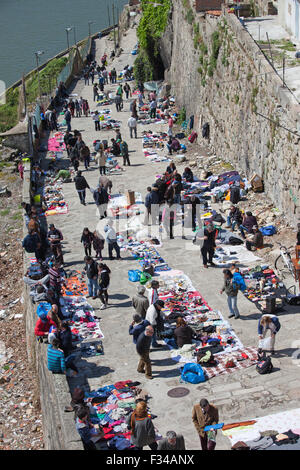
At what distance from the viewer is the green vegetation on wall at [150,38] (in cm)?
3681

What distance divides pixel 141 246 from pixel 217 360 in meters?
6.54

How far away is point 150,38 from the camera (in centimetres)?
3869

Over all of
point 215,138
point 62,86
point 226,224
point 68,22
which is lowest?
point 226,224

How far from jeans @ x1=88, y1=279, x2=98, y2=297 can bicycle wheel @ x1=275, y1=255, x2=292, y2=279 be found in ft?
13.7

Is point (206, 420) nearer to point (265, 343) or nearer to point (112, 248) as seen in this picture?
point (265, 343)

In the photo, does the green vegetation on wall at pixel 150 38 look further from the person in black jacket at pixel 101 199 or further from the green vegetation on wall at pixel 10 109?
the person in black jacket at pixel 101 199

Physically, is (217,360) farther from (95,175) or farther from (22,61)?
(22,61)

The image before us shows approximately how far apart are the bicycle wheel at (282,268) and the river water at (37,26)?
5320cm

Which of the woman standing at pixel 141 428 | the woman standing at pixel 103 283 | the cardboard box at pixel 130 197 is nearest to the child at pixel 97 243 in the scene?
the woman standing at pixel 103 283

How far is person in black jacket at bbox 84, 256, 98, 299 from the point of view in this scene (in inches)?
613

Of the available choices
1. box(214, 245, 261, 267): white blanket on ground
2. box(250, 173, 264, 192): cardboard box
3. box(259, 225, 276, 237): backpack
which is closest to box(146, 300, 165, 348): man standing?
box(214, 245, 261, 267): white blanket on ground

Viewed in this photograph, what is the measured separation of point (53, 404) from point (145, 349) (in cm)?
183

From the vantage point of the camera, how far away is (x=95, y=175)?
2564cm

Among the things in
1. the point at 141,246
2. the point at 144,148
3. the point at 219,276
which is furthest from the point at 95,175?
the point at 219,276
